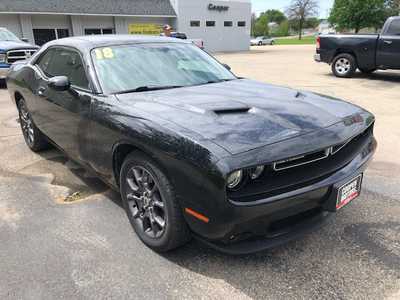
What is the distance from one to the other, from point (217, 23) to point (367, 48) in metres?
25.0

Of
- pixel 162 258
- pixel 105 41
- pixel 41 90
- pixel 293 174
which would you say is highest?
pixel 105 41

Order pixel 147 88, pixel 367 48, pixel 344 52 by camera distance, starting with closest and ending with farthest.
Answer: pixel 147 88
pixel 367 48
pixel 344 52

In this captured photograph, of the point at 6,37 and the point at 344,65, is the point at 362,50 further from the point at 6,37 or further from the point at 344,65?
the point at 6,37

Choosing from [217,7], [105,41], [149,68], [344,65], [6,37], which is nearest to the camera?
[149,68]

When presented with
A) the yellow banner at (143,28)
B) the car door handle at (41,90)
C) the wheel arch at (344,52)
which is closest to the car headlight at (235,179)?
the car door handle at (41,90)

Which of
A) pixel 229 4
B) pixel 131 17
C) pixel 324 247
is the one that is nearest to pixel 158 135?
pixel 324 247

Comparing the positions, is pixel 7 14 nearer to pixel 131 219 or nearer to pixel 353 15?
pixel 131 219

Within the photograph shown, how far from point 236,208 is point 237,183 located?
0.54 ft

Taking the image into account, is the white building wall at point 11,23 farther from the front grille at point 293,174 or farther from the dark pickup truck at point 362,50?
the front grille at point 293,174

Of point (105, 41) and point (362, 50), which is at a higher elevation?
point (105, 41)

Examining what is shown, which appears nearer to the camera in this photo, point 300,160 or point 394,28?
point 300,160

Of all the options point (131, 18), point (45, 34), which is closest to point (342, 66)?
point (45, 34)

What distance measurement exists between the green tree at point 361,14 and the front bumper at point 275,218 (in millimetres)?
50149

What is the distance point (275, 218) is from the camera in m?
2.27
